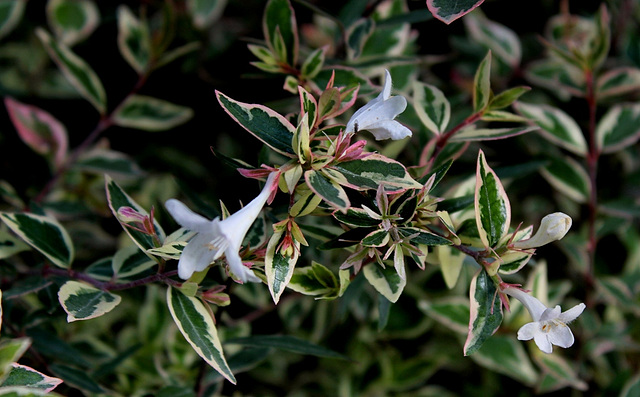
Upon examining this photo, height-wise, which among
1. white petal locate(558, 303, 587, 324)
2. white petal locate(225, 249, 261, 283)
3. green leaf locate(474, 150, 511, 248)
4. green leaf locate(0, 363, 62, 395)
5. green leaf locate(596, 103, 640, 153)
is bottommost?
green leaf locate(596, 103, 640, 153)

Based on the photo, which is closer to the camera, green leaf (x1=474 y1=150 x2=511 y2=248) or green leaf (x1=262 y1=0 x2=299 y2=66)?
green leaf (x1=474 y1=150 x2=511 y2=248)

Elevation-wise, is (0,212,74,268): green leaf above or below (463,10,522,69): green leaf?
above

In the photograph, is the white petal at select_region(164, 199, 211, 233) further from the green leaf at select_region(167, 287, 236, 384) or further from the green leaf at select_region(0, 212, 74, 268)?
the green leaf at select_region(0, 212, 74, 268)

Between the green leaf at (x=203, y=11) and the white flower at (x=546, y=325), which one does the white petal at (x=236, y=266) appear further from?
the green leaf at (x=203, y=11)

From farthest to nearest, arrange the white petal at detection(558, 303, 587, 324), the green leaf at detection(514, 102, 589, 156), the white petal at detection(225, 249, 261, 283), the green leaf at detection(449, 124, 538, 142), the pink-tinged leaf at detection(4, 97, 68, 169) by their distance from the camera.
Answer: the pink-tinged leaf at detection(4, 97, 68, 169), the green leaf at detection(514, 102, 589, 156), the green leaf at detection(449, 124, 538, 142), the white petal at detection(558, 303, 587, 324), the white petal at detection(225, 249, 261, 283)

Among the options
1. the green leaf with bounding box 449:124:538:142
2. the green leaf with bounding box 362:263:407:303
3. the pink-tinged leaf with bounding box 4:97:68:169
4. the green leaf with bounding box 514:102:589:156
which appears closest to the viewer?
the green leaf with bounding box 362:263:407:303

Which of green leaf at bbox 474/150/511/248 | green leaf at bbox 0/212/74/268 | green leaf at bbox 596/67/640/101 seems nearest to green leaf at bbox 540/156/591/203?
green leaf at bbox 596/67/640/101

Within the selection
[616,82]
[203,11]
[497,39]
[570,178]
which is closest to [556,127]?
[570,178]
